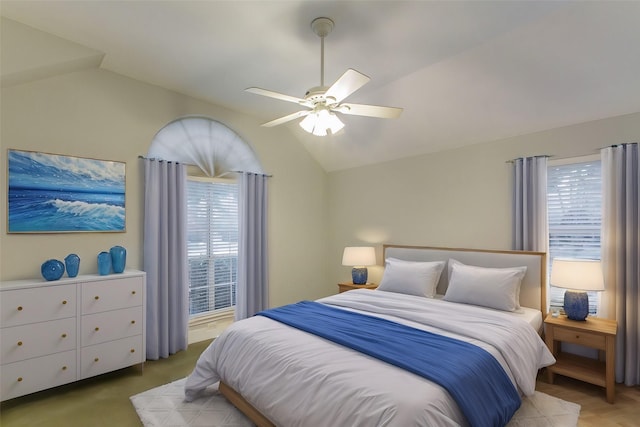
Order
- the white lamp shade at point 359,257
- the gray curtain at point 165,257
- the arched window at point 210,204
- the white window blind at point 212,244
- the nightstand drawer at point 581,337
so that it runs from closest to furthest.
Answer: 1. the nightstand drawer at point 581,337
2. the gray curtain at point 165,257
3. the arched window at point 210,204
4. the white window blind at point 212,244
5. the white lamp shade at point 359,257

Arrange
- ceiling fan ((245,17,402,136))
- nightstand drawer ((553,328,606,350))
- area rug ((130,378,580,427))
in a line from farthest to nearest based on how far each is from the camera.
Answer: nightstand drawer ((553,328,606,350)), area rug ((130,378,580,427)), ceiling fan ((245,17,402,136))

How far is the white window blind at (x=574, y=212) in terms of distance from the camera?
296 centimetres

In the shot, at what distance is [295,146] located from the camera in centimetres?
489

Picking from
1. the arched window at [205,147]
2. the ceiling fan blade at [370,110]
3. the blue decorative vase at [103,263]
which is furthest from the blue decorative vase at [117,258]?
the ceiling fan blade at [370,110]

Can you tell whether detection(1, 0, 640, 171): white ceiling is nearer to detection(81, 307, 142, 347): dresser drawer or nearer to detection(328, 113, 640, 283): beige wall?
detection(328, 113, 640, 283): beige wall

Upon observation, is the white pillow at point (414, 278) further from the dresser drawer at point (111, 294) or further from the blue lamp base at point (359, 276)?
the dresser drawer at point (111, 294)

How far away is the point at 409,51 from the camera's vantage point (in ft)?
8.93

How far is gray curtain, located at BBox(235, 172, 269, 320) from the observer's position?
13.6ft

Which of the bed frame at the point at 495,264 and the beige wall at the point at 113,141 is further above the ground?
the beige wall at the point at 113,141

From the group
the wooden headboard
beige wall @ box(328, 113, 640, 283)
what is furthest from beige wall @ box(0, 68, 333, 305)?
the wooden headboard

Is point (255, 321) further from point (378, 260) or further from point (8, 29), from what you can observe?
point (8, 29)

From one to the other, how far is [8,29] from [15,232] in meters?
1.58

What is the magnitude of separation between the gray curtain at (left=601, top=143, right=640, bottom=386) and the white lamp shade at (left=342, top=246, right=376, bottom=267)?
243 cm

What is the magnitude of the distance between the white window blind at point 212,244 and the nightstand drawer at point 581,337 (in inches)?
143
